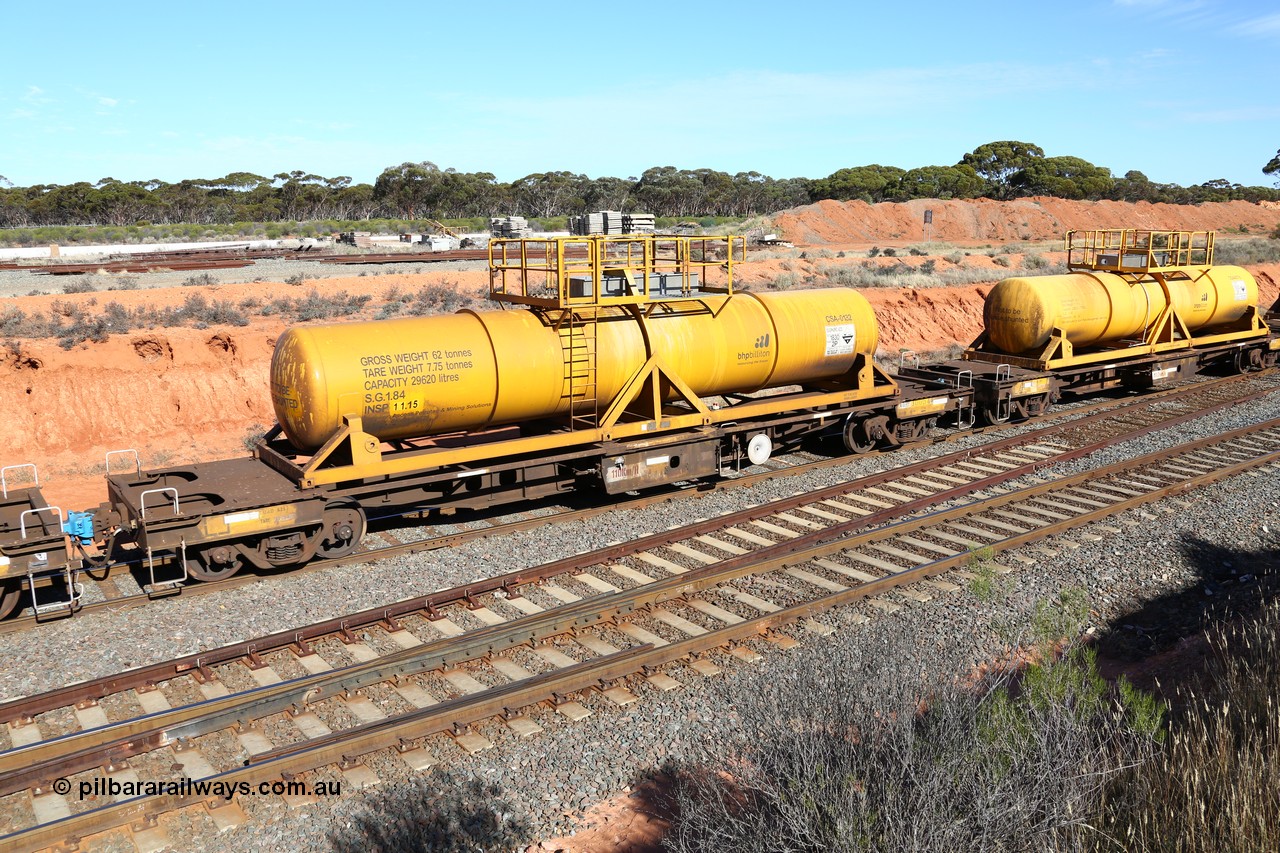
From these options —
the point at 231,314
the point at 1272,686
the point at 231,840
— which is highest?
the point at 231,314

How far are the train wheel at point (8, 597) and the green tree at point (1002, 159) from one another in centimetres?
9681

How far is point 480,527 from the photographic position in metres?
12.4

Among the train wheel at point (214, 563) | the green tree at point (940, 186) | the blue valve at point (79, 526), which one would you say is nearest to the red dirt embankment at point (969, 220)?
the green tree at point (940, 186)

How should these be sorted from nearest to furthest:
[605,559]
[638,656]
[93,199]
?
[638,656]
[605,559]
[93,199]

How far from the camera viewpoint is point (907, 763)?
213 inches

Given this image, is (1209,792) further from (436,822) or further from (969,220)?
(969,220)

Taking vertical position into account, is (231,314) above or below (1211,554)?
above

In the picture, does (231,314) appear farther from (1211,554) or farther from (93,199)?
(93,199)

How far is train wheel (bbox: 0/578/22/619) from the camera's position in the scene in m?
9.29

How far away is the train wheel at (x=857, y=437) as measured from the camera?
15703mm

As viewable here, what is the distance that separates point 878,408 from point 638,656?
8.62 m

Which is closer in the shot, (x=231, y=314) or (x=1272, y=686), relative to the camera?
(x=1272, y=686)

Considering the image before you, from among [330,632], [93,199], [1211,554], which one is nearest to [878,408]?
[1211,554]

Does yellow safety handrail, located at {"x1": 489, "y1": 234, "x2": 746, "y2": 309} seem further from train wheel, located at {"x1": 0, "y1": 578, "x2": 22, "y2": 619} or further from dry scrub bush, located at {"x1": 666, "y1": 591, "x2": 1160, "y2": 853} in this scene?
dry scrub bush, located at {"x1": 666, "y1": 591, "x2": 1160, "y2": 853}
